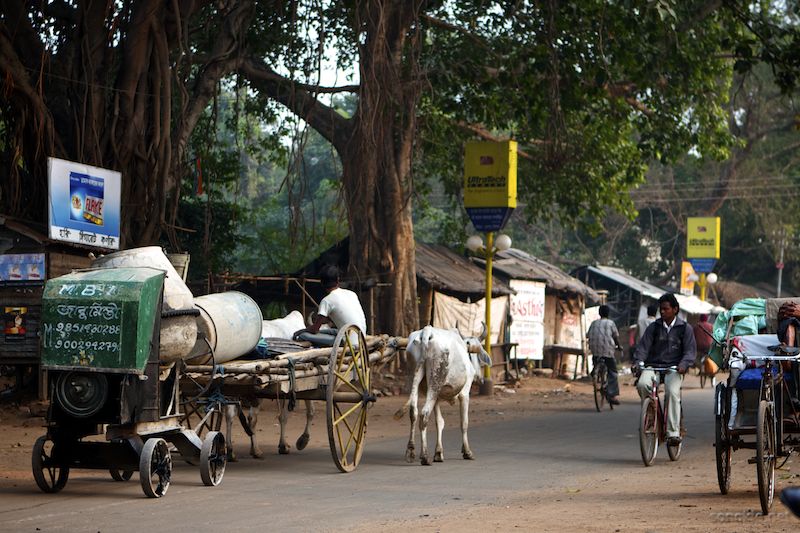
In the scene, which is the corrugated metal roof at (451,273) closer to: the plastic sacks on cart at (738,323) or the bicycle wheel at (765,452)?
the plastic sacks on cart at (738,323)

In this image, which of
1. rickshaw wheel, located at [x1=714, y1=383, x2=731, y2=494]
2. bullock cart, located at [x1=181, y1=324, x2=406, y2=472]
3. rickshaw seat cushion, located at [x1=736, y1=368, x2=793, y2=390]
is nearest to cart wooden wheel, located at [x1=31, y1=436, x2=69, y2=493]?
bullock cart, located at [x1=181, y1=324, x2=406, y2=472]

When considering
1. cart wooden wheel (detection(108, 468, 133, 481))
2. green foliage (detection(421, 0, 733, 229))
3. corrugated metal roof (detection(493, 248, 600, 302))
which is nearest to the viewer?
cart wooden wheel (detection(108, 468, 133, 481))

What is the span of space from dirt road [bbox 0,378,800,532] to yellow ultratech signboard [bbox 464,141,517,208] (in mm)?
8281

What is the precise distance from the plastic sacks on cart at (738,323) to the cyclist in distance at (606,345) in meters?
9.75

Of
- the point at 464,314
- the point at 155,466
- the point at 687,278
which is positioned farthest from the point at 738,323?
the point at 687,278

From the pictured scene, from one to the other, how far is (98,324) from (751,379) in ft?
17.2

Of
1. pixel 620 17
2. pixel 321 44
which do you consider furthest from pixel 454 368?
pixel 620 17

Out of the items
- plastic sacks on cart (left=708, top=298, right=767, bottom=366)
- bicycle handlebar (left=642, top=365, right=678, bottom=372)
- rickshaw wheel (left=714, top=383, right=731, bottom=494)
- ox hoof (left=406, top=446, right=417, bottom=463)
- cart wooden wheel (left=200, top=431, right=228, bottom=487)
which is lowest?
ox hoof (left=406, top=446, right=417, bottom=463)

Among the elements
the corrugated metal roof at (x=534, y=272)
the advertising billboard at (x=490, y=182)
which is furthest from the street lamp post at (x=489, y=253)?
the corrugated metal roof at (x=534, y=272)

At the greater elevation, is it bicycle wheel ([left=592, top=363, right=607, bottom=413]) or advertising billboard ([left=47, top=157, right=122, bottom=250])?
advertising billboard ([left=47, top=157, right=122, bottom=250])

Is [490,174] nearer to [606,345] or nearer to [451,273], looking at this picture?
[606,345]

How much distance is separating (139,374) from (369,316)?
1465 cm

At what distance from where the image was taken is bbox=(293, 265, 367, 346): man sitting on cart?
1177 cm

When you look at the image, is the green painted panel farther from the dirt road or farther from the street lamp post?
the street lamp post
